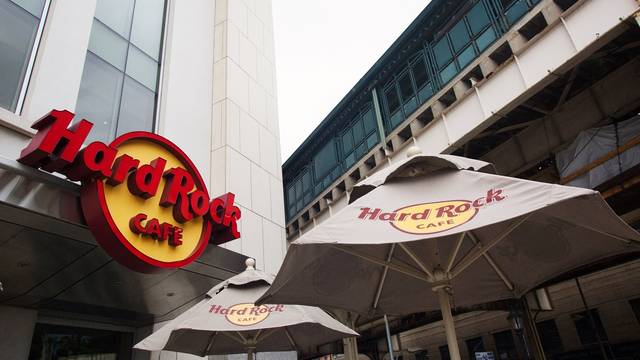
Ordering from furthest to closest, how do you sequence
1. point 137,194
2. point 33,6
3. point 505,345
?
point 505,345 < point 33,6 < point 137,194

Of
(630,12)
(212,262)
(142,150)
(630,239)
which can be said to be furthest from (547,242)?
(630,12)

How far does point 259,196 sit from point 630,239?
9.59m

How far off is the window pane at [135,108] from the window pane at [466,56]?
10.1m

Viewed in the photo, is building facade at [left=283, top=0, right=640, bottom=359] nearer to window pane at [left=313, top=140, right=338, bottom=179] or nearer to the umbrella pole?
window pane at [left=313, top=140, right=338, bottom=179]

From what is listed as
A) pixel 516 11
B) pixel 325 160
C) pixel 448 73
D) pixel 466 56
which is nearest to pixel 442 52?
pixel 448 73

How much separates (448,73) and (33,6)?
1234 centimetres

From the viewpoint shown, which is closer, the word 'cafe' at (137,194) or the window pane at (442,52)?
the word 'cafe' at (137,194)

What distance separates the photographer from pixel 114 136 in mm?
8500

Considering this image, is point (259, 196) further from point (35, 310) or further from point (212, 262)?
point (35, 310)

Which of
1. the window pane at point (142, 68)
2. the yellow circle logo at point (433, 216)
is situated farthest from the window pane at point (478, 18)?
the yellow circle logo at point (433, 216)

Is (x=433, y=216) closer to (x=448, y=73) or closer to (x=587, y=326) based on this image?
(x=448, y=73)

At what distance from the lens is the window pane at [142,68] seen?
9.86 metres

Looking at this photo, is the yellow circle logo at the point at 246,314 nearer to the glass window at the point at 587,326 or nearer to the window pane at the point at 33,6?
the window pane at the point at 33,6

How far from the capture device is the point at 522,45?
11.5 m
